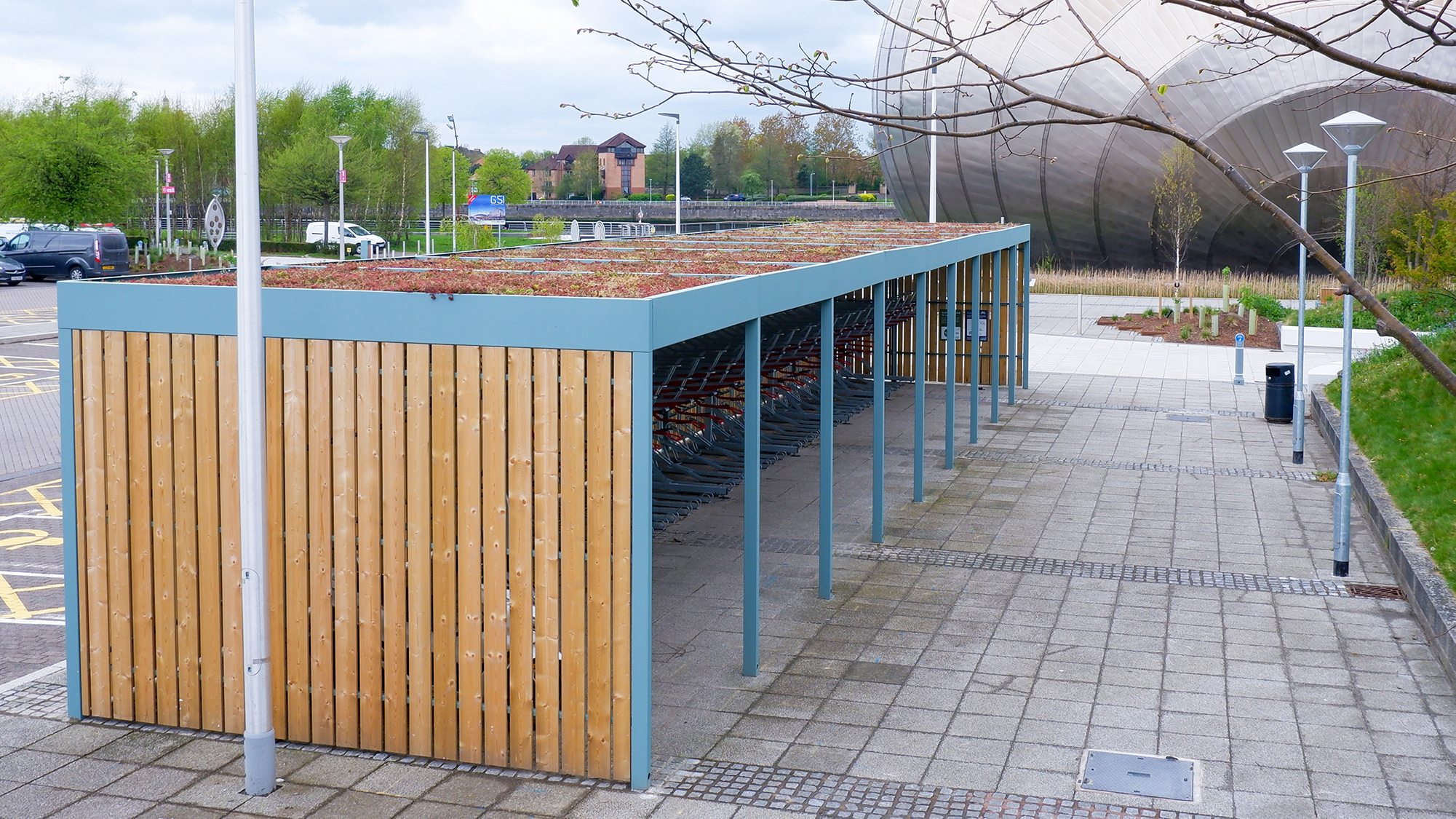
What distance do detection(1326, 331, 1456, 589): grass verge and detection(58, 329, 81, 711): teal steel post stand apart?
8.20 metres

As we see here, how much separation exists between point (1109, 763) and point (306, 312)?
14.5 ft

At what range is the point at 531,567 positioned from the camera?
6.02 m

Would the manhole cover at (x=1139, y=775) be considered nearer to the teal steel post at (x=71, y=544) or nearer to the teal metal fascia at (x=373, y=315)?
the teal metal fascia at (x=373, y=315)

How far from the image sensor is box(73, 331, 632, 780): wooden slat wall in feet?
19.5

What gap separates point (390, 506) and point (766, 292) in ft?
8.07

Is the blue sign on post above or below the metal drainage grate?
above

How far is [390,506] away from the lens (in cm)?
625

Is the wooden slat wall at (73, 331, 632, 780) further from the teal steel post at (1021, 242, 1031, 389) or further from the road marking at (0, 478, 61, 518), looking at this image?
the teal steel post at (1021, 242, 1031, 389)

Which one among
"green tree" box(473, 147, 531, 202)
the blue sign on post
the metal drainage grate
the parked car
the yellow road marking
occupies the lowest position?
the yellow road marking

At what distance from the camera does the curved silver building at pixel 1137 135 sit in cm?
3472

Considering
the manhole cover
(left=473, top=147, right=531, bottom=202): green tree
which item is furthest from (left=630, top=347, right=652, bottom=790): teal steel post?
(left=473, top=147, right=531, bottom=202): green tree

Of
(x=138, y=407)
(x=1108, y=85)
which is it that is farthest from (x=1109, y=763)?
(x=1108, y=85)

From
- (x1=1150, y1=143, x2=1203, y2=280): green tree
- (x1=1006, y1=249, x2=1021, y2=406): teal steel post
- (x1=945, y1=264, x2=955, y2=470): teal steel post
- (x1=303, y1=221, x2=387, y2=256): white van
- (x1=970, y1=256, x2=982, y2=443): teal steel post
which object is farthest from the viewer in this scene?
(x1=303, y1=221, x2=387, y2=256): white van

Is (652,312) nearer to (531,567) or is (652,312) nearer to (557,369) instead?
(557,369)
